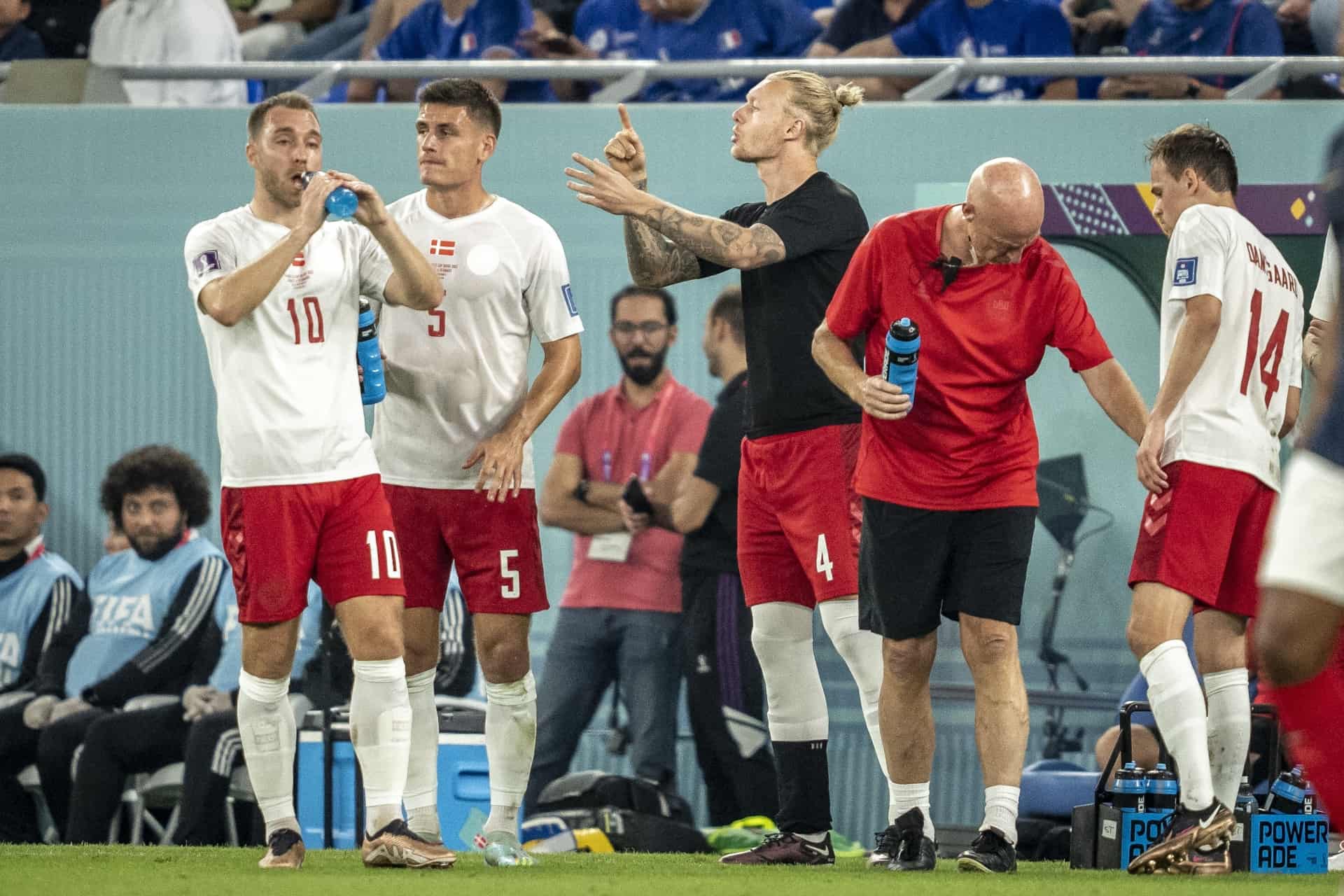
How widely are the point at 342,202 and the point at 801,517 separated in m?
1.59

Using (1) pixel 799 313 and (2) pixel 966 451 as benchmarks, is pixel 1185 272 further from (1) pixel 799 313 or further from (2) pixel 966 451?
(1) pixel 799 313

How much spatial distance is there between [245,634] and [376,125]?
402cm

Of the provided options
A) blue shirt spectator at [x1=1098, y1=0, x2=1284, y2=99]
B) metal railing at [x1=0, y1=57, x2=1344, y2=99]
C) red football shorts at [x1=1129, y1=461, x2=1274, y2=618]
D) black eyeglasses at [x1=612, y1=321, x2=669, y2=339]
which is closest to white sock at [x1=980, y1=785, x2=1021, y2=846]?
red football shorts at [x1=1129, y1=461, x2=1274, y2=618]

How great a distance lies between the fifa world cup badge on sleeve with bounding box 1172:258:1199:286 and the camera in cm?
514

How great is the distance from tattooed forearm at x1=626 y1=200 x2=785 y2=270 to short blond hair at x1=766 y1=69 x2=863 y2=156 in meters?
0.42

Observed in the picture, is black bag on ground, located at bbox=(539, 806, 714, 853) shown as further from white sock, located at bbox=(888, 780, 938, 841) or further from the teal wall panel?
white sock, located at bbox=(888, 780, 938, 841)

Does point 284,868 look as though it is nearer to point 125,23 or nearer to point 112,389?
point 112,389

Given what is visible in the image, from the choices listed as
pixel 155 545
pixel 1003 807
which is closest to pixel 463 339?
pixel 1003 807

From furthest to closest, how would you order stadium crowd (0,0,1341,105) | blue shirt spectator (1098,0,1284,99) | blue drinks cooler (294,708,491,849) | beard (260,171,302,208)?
stadium crowd (0,0,1341,105), blue shirt spectator (1098,0,1284,99), blue drinks cooler (294,708,491,849), beard (260,171,302,208)

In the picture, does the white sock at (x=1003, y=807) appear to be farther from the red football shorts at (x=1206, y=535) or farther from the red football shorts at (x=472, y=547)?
the red football shorts at (x=472, y=547)

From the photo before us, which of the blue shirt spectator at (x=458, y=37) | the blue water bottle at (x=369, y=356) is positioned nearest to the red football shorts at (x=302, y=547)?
the blue water bottle at (x=369, y=356)

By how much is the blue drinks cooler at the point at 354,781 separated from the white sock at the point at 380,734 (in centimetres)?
211

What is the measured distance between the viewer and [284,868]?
4.82 meters

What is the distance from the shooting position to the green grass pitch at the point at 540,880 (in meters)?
4.20
